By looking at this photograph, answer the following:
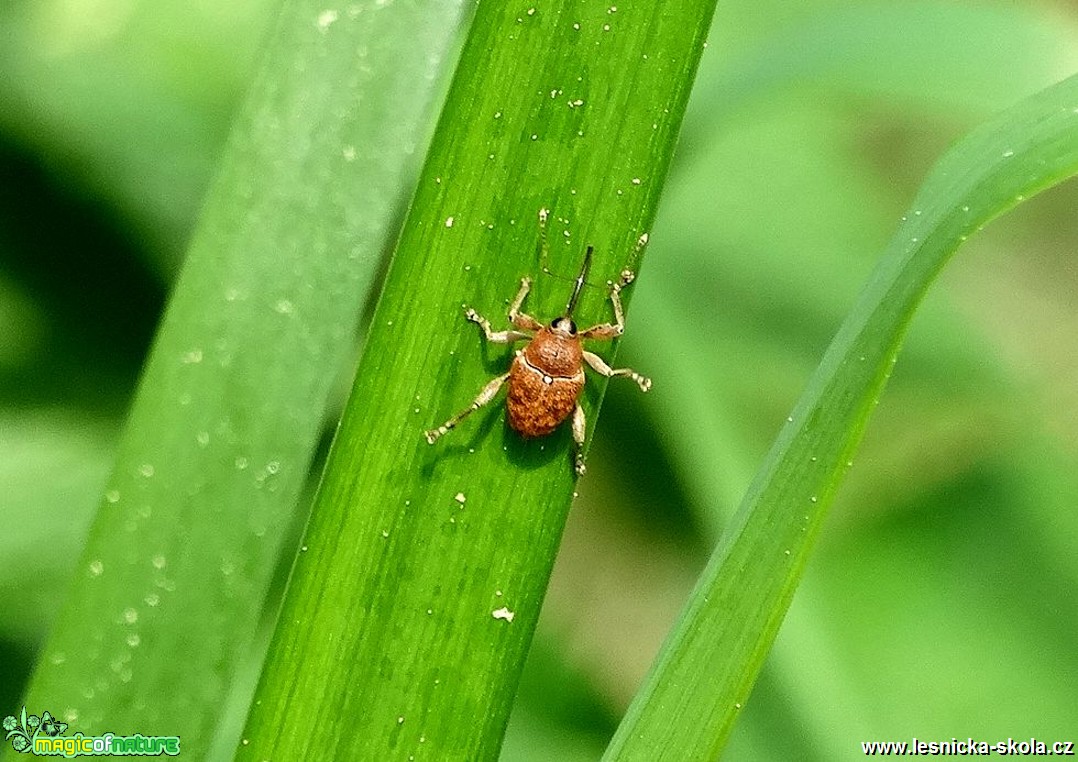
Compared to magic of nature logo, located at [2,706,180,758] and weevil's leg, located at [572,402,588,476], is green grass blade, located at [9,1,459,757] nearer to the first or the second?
magic of nature logo, located at [2,706,180,758]

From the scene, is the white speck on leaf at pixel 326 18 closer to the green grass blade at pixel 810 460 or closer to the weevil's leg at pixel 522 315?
the weevil's leg at pixel 522 315

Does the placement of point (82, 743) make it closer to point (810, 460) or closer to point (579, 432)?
point (579, 432)

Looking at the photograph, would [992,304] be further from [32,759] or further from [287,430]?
[32,759]

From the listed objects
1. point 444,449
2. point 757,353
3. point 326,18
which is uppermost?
point 757,353

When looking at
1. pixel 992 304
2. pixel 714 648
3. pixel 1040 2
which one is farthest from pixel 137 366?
pixel 1040 2

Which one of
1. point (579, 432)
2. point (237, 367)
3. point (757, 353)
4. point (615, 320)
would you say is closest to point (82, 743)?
point (237, 367)

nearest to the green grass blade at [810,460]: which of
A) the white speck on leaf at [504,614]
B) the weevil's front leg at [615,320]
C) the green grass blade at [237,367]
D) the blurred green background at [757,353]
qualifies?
the white speck on leaf at [504,614]
